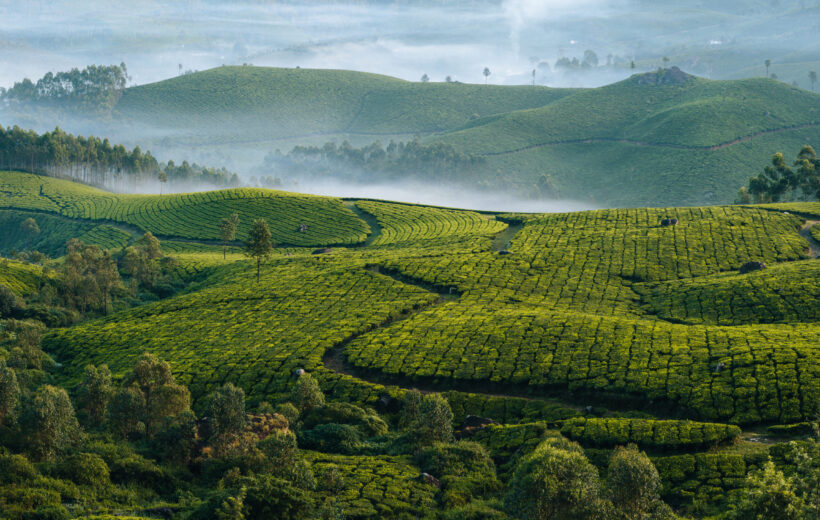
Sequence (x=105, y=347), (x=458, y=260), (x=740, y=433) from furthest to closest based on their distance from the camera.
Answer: (x=458, y=260), (x=105, y=347), (x=740, y=433)

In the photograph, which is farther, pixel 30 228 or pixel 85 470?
pixel 30 228

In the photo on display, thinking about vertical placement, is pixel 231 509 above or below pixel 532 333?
below

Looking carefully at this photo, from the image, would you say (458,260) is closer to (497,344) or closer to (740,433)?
(497,344)

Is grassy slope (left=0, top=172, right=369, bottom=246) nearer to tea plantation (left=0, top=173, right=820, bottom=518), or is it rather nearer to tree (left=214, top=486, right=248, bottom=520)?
tea plantation (left=0, top=173, right=820, bottom=518)

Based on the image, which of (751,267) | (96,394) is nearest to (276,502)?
(96,394)

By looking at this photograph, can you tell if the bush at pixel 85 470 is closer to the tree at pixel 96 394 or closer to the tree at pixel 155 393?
the tree at pixel 155 393

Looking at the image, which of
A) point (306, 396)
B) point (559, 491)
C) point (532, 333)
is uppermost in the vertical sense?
point (532, 333)

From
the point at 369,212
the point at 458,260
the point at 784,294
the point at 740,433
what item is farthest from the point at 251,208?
the point at 740,433

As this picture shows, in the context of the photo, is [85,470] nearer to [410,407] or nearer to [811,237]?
[410,407]
